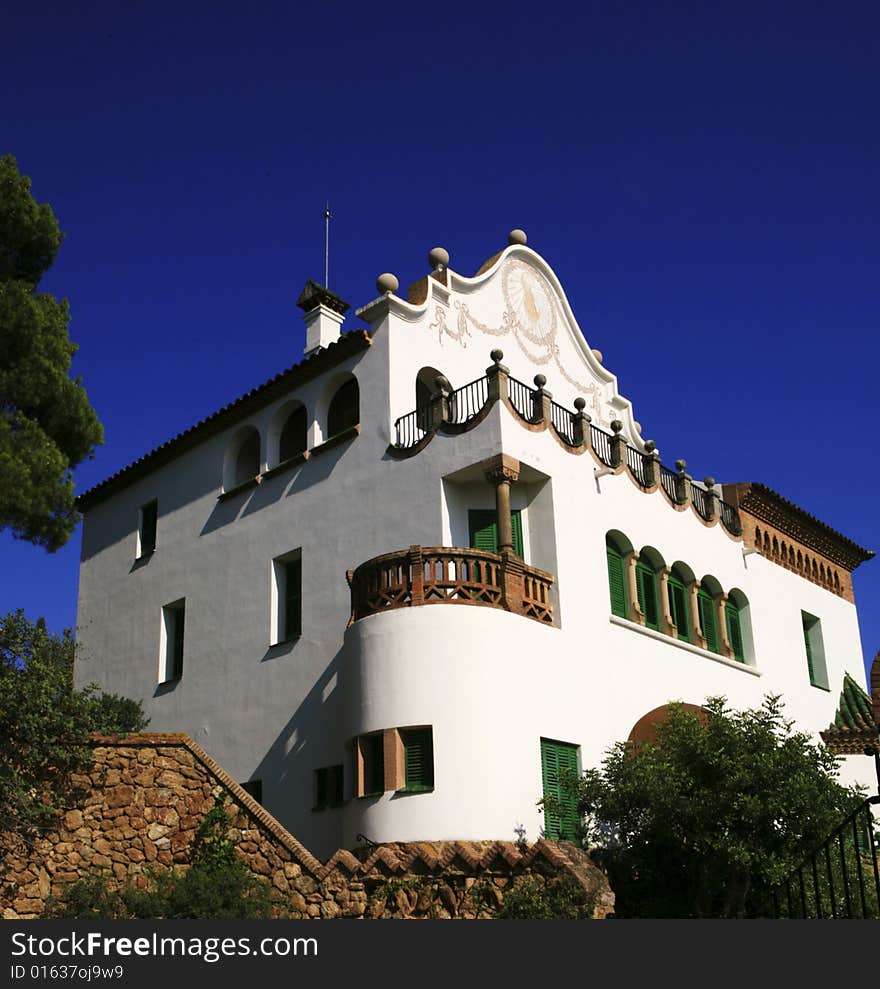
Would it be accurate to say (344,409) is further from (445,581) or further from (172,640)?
(172,640)

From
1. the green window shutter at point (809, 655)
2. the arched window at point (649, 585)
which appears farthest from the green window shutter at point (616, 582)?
the green window shutter at point (809, 655)

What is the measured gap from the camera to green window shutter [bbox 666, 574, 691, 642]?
23.9 m

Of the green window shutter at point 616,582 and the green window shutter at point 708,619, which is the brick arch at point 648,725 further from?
the green window shutter at point 708,619

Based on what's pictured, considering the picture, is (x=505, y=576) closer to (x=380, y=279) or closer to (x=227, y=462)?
(x=380, y=279)

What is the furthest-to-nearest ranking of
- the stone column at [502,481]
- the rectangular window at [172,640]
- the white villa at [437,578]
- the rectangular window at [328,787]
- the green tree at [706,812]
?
the rectangular window at [172,640], the rectangular window at [328,787], the stone column at [502,481], the white villa at [437,578], the green tree at [706,812]

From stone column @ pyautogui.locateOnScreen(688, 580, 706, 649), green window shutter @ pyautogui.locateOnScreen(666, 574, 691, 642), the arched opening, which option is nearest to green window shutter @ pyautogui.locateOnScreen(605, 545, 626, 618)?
green window shutter @ pyautogui.locateOnScreen(666, 574, 691, 642)

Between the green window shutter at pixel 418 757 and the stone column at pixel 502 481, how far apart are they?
341 centimetres

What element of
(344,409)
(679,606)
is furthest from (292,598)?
(679,606)

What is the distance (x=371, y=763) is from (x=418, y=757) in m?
0.95

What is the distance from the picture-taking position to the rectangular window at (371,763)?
60.6ft

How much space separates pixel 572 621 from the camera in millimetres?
20375

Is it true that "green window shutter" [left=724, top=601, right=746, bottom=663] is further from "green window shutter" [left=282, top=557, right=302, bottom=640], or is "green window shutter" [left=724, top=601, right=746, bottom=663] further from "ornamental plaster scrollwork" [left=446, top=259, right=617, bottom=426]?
"green window shutter" [left=282, top=557, right=302, bottom=640]

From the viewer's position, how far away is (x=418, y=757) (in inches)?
714

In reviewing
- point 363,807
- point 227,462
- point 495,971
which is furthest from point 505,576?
point 495,971
